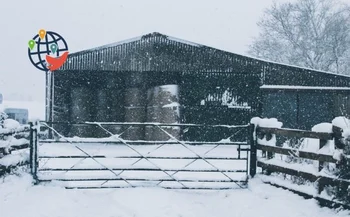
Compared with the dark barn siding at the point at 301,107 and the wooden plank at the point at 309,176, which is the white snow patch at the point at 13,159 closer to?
the wooden plank at the point at 309,176

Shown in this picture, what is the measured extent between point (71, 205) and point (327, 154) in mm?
4742

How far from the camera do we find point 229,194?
24.1 ft

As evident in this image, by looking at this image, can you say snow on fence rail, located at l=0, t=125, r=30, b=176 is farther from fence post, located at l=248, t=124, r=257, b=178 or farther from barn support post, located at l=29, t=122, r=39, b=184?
fence post, located at l=248, t=124, r=257, b=178

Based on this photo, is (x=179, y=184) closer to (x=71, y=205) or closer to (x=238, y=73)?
(x=71, y=205)

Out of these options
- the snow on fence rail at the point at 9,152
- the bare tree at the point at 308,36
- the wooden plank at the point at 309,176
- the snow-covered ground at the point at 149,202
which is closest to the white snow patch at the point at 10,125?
the snow on fence rail at the point at 9,152

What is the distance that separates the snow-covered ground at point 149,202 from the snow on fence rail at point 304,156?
1.32ft

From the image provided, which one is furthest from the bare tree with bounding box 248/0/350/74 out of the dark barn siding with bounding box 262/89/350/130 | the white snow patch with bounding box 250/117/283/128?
the white snow patch with bounding box 250/117/283/128

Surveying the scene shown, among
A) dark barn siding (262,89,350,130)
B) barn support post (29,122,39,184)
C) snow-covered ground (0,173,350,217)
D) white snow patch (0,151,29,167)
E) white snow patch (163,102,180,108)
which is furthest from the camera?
white snow patch (163,102,180,108)

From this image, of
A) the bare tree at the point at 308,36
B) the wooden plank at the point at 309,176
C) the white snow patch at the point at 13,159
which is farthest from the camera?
the bare tree at the point at 308,36

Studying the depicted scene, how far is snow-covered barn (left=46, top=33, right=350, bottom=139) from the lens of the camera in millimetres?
17203

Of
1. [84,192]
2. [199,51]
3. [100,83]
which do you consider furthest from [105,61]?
[84,192]

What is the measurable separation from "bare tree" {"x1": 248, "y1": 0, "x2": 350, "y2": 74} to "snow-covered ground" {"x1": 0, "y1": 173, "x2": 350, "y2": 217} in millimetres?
32580

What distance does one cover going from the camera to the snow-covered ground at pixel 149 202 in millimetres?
6090

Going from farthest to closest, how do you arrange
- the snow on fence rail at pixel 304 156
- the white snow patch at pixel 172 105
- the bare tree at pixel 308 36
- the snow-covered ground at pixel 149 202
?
the bare tree at pixel 308 36 < the white snow patch at pixel 172 105 < the snow-covered ground at pixel 149 202 < the snow on fence rail at pixel 304 156
